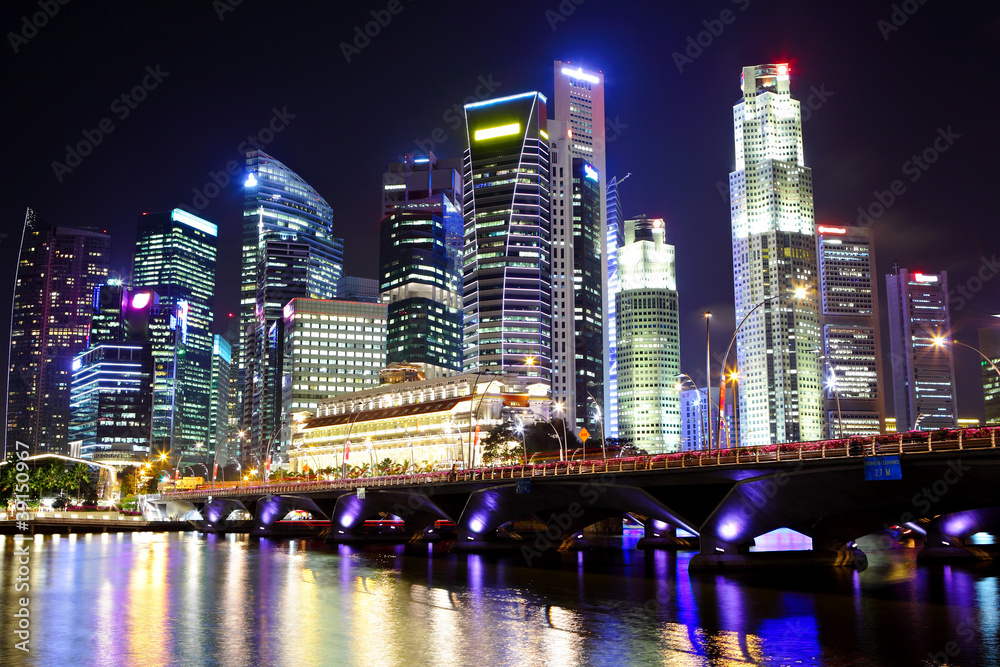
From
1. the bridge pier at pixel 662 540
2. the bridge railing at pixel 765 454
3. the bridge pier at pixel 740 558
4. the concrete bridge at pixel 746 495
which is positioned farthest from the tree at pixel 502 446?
the bridge pier at pixel 740 558

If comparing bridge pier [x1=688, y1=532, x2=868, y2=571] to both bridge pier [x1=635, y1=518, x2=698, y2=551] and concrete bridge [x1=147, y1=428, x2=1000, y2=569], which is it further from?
bridge pier [x1=635, y1=518, x2=698, y2=551]

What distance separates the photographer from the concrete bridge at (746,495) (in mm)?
49812

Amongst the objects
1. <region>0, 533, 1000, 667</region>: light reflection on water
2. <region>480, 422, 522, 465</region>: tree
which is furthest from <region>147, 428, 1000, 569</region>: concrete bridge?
<region>480, 422, 522, 465</region>: tree

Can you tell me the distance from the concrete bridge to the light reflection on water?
3548 millimetres

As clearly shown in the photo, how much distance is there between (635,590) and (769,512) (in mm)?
10428

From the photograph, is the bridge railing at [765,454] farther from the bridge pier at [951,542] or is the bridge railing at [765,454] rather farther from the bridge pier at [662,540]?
the bridge pier at [951,542]

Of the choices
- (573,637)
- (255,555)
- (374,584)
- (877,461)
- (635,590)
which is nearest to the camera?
(573,637)

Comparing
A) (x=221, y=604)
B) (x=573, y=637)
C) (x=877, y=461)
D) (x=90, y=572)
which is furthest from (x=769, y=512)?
(x=90, y=572)

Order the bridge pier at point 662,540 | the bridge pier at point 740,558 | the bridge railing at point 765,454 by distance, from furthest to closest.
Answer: the bridge pier at point 662,540 < the bridge pier at point 740,558 < the bridge railing at point 765,454

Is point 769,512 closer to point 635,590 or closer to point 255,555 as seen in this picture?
point 635,590

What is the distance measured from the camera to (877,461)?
49.8 m

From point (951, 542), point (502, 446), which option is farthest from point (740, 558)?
point (502, 446)

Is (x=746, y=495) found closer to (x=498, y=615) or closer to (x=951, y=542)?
(x=498, y=615)

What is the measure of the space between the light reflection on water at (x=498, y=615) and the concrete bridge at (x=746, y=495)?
3.55m
